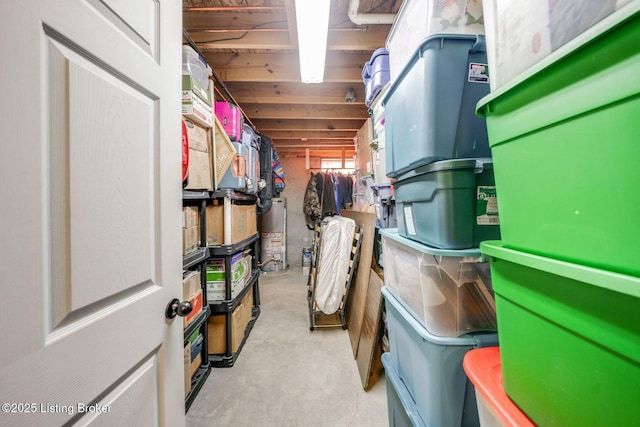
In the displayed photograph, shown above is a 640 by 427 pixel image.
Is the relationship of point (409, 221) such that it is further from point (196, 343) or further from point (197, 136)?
point (196, 343)

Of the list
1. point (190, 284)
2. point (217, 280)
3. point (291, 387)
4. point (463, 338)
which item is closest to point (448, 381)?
point (463, 338)

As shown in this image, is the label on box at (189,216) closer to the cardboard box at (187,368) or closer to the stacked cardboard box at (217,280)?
the stacked cardboard box at (217,280)

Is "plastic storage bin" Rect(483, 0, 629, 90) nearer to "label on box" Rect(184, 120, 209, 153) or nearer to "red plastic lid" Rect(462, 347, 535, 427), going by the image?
"red plastic lid" Rect(462, 347, 535, 427)

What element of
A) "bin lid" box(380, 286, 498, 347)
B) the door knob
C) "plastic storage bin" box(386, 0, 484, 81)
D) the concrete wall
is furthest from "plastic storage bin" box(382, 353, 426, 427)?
the concrete wall

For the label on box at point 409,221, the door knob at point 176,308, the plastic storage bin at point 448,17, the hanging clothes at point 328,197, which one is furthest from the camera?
the hanging clothes at point 328,197

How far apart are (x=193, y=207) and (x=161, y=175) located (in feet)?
3.18

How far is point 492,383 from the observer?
64 centimetres

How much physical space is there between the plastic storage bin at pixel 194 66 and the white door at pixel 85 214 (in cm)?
81

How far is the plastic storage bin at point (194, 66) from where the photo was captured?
58.1 inches

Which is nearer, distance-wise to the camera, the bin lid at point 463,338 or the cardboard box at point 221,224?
the bin lid at point 463,338

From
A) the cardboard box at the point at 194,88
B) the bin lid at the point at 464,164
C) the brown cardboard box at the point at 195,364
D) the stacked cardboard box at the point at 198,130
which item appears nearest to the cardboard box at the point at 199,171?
the stacked cardboard box at the point at 198,130

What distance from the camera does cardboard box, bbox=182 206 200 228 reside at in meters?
1.48

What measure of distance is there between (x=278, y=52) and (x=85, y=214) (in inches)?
95.0

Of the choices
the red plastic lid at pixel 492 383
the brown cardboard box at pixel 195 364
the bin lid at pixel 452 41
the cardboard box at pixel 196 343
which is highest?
the bin lid at pixel 452 41
